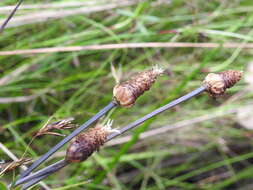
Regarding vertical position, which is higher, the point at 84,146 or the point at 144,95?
the point at 84,146

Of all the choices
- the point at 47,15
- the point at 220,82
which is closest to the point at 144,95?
the point at 47,15

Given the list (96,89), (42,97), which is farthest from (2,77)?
(96,89)

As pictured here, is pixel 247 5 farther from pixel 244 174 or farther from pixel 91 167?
pixel 91 167

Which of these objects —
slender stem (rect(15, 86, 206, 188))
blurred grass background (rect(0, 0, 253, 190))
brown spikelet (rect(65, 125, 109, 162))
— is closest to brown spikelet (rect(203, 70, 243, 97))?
slender stem (rect(15, 86, 206, 188))

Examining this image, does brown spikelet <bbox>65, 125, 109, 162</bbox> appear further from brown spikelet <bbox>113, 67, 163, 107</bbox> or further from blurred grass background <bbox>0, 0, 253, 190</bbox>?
blurred grass background <bbox>0, 0, 253, 190</bbox>

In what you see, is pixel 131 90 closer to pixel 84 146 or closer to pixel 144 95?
pixel 84 146
